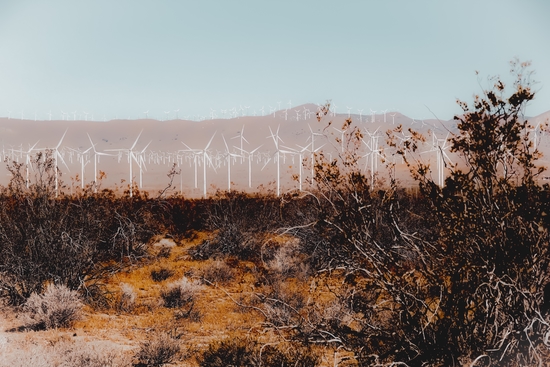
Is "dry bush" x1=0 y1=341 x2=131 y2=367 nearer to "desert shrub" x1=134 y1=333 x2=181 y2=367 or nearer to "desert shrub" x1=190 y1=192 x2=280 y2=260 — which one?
"desert shrub" x1=134 y1=333 x2=181 y2=367

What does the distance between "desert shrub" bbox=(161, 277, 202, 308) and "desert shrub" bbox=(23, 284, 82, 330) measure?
211 centimetres

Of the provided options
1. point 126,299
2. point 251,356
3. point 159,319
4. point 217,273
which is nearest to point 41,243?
point 126,299

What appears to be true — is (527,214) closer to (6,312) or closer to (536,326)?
(536,326)

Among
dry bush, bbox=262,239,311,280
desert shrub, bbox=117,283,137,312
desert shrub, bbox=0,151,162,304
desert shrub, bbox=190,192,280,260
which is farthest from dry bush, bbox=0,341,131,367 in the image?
desert shrub, bbox=190,192,280,260

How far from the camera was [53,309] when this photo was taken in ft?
29.7

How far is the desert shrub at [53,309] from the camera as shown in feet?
29.2

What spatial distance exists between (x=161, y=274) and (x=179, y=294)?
261cm

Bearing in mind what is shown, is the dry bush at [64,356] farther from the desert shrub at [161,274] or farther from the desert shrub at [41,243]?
the desert shrub at [161,274]

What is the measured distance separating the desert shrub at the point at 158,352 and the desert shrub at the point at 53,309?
2.31m

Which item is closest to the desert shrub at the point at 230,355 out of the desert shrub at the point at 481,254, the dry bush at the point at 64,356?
the dry bush at the point at 64,356

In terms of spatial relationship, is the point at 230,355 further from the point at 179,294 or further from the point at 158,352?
the point at 179,294

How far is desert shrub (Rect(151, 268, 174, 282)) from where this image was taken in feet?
44.9

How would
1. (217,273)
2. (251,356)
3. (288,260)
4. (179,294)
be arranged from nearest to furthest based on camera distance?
(251,356), (179,294), (217,273), (288,260)

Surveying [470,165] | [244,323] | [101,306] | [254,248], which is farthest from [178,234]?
[470,165]
